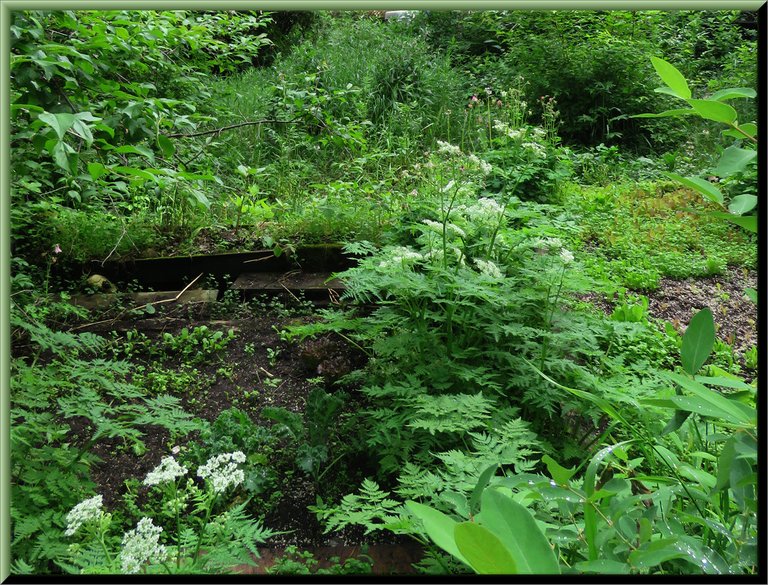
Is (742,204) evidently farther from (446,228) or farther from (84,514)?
(446,228)

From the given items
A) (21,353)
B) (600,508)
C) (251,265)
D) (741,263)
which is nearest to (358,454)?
(600,508)

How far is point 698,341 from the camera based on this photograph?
2.28 ft

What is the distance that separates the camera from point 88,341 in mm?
1542

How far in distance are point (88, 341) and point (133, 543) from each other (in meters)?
0.77

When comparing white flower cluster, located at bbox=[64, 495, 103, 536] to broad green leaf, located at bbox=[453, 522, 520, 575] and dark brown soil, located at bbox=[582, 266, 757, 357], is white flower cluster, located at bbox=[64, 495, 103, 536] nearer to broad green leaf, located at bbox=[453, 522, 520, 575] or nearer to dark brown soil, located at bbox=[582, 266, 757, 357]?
broad green leaf, located at bbox=[453, 522, 520, 575]

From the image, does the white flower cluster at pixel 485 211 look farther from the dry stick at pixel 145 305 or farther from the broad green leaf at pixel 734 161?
the dry stick at pixel 145 305

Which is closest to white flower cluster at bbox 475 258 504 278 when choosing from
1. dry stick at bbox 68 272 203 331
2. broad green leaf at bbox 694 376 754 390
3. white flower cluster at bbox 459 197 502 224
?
white flower cluster at bbox 459 197 502 224

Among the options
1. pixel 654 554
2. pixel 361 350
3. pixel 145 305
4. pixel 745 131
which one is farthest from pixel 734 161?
pixel 145 305

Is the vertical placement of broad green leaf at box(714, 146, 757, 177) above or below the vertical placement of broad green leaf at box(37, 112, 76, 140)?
above

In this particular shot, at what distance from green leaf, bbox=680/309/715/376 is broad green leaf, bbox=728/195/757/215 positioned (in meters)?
0.12

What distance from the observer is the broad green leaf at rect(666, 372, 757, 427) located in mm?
635

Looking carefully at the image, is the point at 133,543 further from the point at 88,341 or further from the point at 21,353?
the point at 21,353

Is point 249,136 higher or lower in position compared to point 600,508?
lower

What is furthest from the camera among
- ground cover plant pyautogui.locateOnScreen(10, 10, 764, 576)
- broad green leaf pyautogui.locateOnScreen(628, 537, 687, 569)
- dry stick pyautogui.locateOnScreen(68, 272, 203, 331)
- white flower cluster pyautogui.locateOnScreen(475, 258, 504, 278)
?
dry stick pyautogui.locateOnScreen(68, 272, 203, 331)
